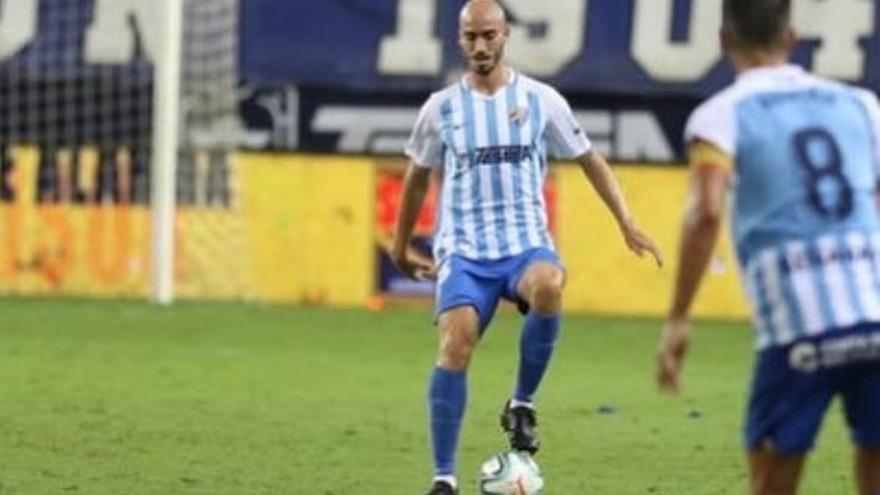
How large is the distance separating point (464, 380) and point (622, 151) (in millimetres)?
14322

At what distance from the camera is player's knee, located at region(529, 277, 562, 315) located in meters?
12.6

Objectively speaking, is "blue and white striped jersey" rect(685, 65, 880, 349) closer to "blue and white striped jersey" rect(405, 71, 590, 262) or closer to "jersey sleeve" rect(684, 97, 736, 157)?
"jersey sleeve" rect(684, 97, 736, 157)

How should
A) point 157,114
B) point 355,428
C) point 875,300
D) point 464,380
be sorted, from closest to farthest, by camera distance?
point 875,300, point 464,380, point 355,428, point 157,114

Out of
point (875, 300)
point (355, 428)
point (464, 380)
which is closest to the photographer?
point (875, 300)

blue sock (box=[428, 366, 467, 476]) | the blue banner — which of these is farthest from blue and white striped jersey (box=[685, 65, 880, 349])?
the blue banner

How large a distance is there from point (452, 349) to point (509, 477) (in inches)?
23.8

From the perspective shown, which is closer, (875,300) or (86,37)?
(875,300)

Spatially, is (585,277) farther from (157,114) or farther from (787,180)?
(787,180)

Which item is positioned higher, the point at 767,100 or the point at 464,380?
the point at 767,100

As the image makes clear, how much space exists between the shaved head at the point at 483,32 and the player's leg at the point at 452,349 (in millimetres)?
885

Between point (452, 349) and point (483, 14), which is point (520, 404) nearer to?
point (452, 349)

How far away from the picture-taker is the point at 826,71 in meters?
26.3

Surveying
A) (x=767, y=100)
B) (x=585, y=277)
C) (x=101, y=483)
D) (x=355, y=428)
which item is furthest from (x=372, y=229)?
(x=767, y=100)

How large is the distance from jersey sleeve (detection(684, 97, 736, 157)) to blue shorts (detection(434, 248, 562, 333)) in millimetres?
4263
